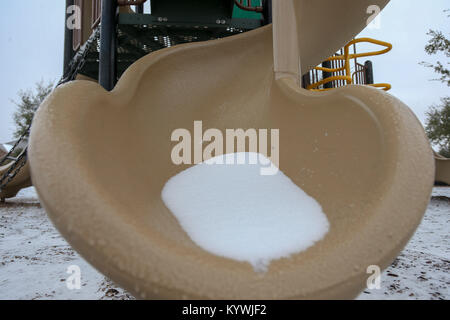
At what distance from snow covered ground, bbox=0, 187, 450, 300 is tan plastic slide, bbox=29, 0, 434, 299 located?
622 millimetres

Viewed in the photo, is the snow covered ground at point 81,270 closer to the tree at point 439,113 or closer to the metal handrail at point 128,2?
the metal handrail at point 128,2

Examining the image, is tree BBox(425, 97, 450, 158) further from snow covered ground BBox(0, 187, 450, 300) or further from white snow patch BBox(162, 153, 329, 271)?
white snow patch BBox(162, 153, 329, 271)

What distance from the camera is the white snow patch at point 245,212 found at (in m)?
0.64

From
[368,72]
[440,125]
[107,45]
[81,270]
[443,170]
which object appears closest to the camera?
[81,270]

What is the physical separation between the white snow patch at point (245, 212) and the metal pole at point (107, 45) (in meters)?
1.00

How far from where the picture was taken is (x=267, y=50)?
1548mm

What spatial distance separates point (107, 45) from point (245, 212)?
1466mm

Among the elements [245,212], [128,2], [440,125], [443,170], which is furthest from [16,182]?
[440,125]

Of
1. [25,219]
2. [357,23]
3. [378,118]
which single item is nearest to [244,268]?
[378,118]

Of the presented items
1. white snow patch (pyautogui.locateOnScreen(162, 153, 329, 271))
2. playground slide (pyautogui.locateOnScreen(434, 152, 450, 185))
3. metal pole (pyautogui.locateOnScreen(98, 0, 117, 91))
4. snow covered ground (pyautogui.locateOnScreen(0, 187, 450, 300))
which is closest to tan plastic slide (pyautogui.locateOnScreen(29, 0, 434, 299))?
white snow patch (pyautogui.locateOnScreen(162, 153, 329, 271))

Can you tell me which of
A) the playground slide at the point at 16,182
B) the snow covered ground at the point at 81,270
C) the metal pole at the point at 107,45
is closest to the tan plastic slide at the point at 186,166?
the metal pole at the point at 107,45

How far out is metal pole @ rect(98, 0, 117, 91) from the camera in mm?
1690

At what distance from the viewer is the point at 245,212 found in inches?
31.0

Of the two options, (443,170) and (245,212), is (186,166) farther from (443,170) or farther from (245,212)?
(443,170)
